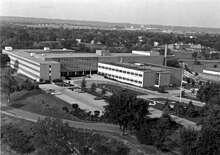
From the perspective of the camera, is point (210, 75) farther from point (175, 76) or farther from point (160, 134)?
point (160, 134)

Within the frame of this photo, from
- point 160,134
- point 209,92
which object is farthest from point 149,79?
point 160,134

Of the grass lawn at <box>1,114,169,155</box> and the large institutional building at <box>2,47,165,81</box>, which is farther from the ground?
the large institutional building at <box>2,47,165,81</box>

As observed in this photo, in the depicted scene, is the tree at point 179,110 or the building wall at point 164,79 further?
the building wall at point 164,79

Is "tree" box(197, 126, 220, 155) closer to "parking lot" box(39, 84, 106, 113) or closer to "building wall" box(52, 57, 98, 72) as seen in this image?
"parking lot" box(39, 84, 106, 113)

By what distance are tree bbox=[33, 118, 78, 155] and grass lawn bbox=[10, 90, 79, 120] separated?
128 inches

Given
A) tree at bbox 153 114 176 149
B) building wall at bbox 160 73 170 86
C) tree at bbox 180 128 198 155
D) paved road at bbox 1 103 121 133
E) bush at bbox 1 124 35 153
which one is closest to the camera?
tree at bbox 180 128 198 155

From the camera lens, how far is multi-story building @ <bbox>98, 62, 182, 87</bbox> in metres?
16.1

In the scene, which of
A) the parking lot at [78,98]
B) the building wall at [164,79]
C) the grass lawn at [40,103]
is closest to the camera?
the grass lawn at [40,103]

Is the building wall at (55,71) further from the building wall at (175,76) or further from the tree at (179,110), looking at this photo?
the tree at (179,110)

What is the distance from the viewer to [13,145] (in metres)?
8.40

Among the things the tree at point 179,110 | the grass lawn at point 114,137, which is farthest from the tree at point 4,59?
the tree at point 179,110

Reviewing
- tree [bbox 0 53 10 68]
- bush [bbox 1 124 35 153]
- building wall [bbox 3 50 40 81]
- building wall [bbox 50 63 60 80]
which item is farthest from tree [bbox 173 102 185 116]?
tree [bbox 0 53 10 68]

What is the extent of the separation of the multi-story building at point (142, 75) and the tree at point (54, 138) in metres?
9.23

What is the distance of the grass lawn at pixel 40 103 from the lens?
36.0 feet
